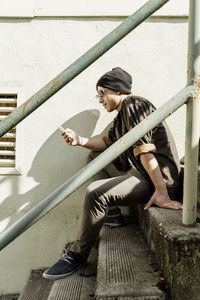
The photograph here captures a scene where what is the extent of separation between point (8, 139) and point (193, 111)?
203cm

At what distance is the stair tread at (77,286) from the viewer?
1896mm

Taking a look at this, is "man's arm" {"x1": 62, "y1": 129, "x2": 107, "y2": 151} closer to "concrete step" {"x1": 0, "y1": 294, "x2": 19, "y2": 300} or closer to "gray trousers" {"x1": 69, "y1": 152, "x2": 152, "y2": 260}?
"gray trousers" {"x1": 69, "y1": 152, "x2": 152, "y2": 260}

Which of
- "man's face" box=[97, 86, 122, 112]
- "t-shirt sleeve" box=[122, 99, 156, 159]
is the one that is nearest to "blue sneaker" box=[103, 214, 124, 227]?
"t-shirt sleeve" box=[122, 99, 156, 159]

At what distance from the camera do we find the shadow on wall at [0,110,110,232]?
2.96 m

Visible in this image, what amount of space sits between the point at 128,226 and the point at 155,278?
1132 millimetres

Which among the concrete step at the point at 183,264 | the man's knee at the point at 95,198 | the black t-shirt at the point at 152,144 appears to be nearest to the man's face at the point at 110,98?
the black t-shirt at the point at 152,144

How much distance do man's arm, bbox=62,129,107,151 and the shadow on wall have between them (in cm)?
16

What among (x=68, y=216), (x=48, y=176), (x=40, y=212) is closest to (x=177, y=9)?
(x=48, y=176)

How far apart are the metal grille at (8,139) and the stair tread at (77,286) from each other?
1263 millimetres

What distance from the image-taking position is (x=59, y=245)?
2963 millimetres

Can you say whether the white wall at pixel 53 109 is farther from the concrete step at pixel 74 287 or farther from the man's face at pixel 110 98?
the concrete step at pixel 74 287

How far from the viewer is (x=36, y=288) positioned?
2652 mm

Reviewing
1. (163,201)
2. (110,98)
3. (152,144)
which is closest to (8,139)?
(110,98)

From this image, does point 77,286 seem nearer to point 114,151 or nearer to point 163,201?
point 163,201
